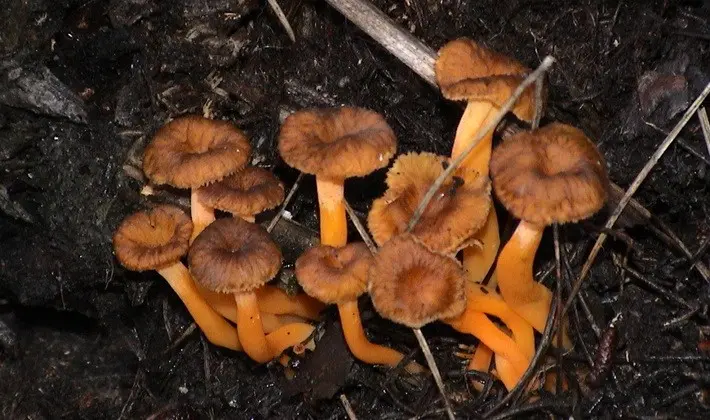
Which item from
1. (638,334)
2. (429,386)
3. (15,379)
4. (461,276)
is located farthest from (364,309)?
(15,379)

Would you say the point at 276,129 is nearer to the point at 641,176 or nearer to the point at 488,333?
the point at 488,333

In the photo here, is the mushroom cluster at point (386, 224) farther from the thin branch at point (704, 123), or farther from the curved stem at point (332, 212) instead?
the thin branch at point (704, 123)

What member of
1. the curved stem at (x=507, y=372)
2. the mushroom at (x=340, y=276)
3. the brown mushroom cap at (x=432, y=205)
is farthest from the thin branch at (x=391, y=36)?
the curved stem at (x=507, y=372)

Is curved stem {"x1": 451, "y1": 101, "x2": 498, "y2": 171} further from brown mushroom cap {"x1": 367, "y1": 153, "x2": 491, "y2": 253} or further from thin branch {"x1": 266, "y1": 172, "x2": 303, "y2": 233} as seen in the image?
thin branch {"x1": 266, "y1": 172, "x2": 303, "y2": 233}

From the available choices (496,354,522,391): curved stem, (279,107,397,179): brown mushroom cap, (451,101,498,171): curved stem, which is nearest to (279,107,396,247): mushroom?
(279,107,397,179): brown mushroom cap

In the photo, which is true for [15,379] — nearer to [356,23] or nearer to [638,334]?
[356,23]

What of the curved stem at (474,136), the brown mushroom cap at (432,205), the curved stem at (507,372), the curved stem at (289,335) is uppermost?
the curved stem at (474,136)

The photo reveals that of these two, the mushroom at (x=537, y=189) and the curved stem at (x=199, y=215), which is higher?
the mushroom at (x=537, y=189)
